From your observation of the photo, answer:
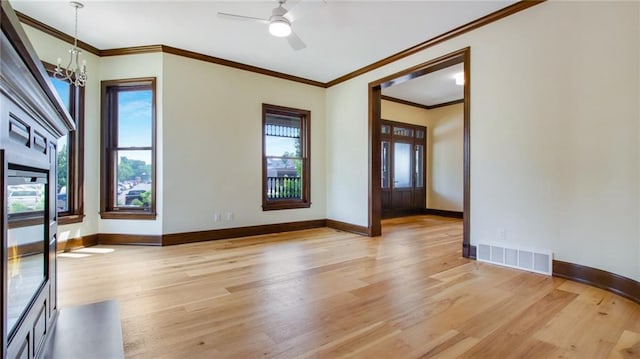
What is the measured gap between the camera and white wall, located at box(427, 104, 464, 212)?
754 cm

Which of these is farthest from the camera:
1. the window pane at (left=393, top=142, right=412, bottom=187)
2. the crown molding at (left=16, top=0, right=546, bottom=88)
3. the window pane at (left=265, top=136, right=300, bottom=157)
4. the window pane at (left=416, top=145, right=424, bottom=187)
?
the window pane at (left=416, top=145, right=424, bottom=187)

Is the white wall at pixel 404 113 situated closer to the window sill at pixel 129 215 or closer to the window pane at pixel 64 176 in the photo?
the window sill at pixel 129 215

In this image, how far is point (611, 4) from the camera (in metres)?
2.71

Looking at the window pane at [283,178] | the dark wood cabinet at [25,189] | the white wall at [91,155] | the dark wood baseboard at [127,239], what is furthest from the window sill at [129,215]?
the dark wood cabinet at [25,189]

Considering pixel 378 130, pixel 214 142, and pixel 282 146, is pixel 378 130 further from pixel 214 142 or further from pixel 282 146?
pixel 214 142

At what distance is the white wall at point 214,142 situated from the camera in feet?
15.0

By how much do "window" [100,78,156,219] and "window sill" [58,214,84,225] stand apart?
0.34 m

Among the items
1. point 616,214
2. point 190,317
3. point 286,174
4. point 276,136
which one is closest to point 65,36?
point 276,136

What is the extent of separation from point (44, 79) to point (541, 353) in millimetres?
2685

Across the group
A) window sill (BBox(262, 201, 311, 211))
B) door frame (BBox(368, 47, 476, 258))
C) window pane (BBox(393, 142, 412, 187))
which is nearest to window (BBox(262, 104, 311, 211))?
window sill (BBox(262, 201, 311, 211))

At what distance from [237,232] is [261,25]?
307cm

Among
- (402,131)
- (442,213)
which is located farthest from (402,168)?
(442,213)

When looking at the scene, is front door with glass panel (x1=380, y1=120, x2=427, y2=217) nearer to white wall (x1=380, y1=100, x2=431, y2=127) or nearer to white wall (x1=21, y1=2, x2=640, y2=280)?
white wall (x1=380, y1=100, x2=431, y2=127)

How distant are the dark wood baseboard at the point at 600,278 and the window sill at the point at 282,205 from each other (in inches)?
151
